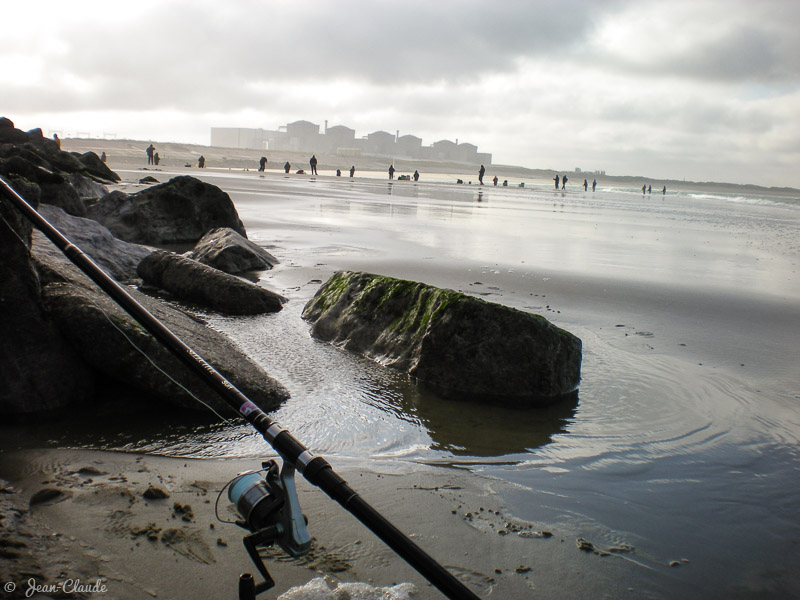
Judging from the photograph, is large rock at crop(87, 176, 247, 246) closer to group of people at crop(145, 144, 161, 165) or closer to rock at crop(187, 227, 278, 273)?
rock at crop(187, 227, 278, 273)

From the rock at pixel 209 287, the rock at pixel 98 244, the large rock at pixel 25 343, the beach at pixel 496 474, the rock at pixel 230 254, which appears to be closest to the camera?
the beach at pixel 496 474

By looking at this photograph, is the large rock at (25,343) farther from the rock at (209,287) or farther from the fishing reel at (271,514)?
the rock at (209,287)

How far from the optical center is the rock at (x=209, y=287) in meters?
6.52

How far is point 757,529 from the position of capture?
3008 millimetres

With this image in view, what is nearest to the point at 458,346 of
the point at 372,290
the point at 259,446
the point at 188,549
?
the point at 372,290

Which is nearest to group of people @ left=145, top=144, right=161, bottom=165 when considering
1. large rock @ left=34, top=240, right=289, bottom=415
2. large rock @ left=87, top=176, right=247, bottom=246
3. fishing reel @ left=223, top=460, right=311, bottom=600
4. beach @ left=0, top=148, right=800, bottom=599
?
large rock @ left=87, top=176, right=247, bottom=246

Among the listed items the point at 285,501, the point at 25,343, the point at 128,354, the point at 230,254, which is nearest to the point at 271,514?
the point at 285,501

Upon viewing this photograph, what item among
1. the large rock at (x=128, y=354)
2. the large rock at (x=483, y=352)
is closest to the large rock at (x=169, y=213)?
the large rock at (x=483, y=352)

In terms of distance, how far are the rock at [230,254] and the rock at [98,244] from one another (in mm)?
978

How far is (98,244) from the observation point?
782 cm

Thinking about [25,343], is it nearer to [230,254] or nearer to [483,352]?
[483,352]

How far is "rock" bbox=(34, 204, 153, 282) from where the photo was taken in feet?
24.5

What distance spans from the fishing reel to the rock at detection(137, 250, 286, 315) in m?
4.64

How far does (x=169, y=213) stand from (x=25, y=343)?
830 cm
